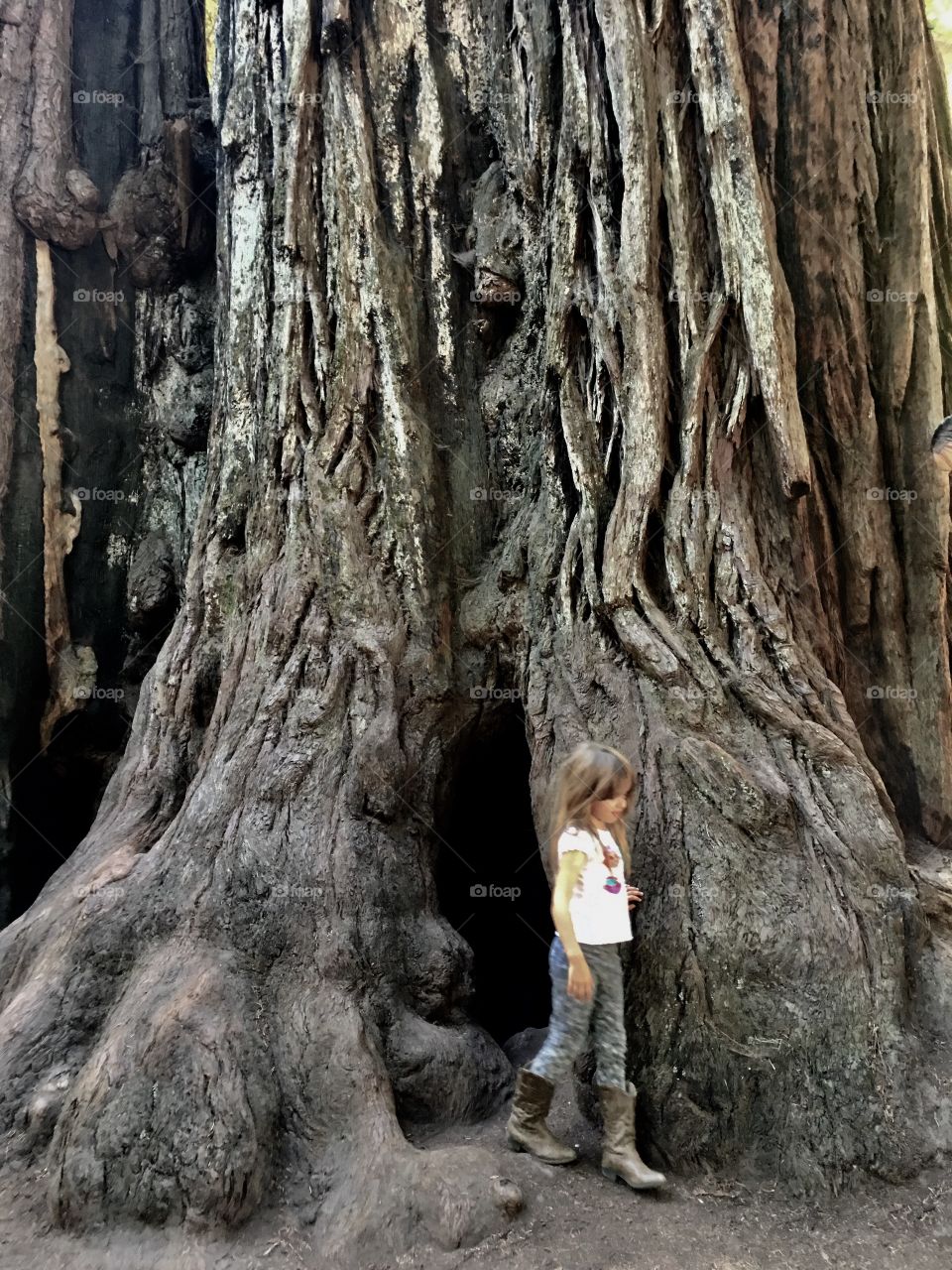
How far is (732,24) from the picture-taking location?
404 centimetres

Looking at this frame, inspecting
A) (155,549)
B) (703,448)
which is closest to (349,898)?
(703,448)

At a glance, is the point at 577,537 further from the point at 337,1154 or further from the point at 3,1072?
the point at 3,1072
